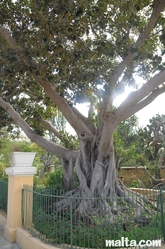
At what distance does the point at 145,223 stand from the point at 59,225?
1750 millimetres

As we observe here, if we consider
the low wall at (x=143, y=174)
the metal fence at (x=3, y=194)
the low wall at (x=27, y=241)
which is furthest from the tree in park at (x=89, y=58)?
the low wall at (x=143, y=174)

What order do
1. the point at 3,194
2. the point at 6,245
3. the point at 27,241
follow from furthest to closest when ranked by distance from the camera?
the point at 3,194 < the point at 6,245 < the point at 27,241

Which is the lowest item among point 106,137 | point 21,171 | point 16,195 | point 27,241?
point 27,241

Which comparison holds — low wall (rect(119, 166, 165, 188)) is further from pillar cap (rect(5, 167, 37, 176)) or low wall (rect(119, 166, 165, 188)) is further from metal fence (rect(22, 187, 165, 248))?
pillar cap (rect(5, 167, 37, 176))

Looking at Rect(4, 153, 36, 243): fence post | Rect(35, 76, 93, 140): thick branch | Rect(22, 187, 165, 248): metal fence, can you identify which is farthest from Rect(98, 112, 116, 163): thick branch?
Rect(4, 153, 36, 243): fence post

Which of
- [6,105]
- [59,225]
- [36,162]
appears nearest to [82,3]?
[6,105]

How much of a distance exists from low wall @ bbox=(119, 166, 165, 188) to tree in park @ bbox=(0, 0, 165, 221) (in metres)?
5.56

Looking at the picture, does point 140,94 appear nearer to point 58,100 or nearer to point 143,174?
point 58,100

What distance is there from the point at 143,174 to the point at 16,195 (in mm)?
9032

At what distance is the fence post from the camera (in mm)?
5566

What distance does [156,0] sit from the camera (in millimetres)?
5484

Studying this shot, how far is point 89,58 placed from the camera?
666cm

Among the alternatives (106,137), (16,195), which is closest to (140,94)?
(106,137)

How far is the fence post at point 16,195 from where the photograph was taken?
5566 mm
